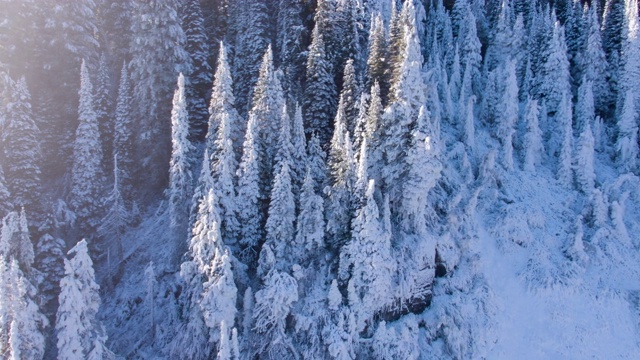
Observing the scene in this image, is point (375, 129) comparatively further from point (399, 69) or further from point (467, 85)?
point (467, 85)

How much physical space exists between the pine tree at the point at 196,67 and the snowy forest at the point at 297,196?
18 centimetres

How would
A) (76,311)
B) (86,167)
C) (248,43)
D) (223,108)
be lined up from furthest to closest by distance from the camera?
(248,43) < (86,167) < (223,108) < (76,311)

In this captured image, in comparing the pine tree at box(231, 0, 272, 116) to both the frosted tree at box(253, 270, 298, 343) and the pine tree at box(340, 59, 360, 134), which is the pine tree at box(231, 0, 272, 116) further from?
the frosted tree at box(253, 270, 298, 343)

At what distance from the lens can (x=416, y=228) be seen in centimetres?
3266

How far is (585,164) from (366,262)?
85.2 ft

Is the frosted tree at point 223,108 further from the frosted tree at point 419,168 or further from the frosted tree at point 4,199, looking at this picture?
the frosted tree at point 4,199

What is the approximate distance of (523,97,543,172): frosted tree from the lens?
4278 centimetres

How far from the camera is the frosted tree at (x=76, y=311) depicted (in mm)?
23141

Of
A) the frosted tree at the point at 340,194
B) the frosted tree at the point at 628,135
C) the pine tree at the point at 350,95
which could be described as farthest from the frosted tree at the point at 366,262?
the frosted tree at the point at 628,135

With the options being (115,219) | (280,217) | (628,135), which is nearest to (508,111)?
(628,135)

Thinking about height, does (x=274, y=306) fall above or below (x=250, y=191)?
below

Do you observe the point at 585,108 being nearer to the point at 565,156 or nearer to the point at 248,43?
the point at 565,156

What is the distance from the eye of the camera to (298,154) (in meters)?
31.3

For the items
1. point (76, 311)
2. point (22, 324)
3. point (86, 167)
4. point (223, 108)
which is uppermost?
point (223, 108)
